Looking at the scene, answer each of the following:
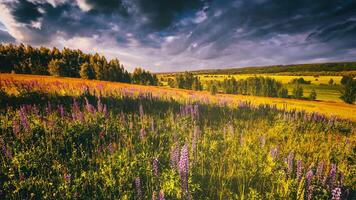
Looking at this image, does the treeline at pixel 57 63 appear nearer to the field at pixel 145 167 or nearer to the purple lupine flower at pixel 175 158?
the field at pixel 145 167

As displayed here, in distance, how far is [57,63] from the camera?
194 feet

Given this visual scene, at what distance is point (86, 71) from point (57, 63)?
791 cm

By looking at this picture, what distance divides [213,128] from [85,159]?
185 inches

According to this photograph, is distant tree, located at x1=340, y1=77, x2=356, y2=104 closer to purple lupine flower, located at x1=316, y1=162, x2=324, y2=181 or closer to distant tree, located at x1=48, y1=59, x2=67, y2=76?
purple lupine flower, located at x1=316, y1=162, x2=324, y2=181

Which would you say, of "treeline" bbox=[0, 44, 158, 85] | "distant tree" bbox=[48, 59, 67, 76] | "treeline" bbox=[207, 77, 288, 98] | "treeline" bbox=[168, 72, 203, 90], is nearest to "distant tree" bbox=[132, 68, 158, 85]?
"treeline" bbox=[0, 44, 158, 85]

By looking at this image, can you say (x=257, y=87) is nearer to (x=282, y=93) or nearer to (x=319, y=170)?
(x=282, y=93)

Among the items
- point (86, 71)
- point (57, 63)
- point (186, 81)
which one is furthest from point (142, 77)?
point (57, 63)

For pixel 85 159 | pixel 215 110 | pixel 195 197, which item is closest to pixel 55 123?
pixel 85 159

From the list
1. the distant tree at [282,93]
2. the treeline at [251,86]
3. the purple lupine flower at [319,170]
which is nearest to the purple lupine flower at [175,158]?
the purple lupine flower at [319,170]

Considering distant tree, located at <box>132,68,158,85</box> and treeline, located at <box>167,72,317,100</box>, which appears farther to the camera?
distant tree, located at <box>132,68,158,85</box>

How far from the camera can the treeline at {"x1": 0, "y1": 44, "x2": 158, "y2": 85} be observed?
5641cm

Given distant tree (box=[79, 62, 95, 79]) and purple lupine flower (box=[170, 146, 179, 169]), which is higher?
distant tree (box=[79, 62, 95, 79])

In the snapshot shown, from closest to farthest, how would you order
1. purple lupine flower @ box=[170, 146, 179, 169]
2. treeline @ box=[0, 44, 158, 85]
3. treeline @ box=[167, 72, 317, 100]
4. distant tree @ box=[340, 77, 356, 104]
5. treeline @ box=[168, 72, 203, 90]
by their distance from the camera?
purple lupine flower @ box=[170, 146, 179, 169] → treeline @ box=[0, 44, 158, 85] → distant tree @ box=[340, 77, 356, 104] → treeline @ box=[167, 72, 317, 100] → treeline @ box=[168, 72, 203, 90]

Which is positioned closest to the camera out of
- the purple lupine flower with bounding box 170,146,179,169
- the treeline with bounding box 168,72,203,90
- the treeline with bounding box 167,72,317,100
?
the purple lupine flower with bounding box 170,146,179,169
